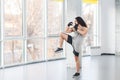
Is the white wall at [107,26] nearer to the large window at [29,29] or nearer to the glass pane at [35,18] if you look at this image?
the large window at [29,29]

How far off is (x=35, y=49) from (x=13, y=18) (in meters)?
2.08

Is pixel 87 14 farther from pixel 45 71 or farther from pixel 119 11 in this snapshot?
pixel 45 71

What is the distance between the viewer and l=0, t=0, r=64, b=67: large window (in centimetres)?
1208

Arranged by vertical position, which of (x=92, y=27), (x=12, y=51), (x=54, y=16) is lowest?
(x=12, y=51)

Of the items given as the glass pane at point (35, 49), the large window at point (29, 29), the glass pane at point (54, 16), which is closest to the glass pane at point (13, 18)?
the large window at point (29, 29)

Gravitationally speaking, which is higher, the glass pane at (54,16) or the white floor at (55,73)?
the glass pane at (54,16)

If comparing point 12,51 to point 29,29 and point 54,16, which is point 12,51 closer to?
point 29,29

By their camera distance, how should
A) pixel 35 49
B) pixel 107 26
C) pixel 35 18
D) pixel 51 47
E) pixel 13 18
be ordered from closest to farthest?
pixel 13 18 → pixel 35 18 → pixel 35 49 → pixel 51 47 → pixel 107 26

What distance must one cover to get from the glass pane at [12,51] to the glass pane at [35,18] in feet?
2.66

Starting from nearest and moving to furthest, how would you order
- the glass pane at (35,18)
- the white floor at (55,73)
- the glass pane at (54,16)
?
the white floor at (55,73)
the glass pane at (35,18)
the glass pane at (54,16)

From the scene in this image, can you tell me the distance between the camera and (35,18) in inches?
536

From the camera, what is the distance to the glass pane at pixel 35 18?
43.3 feet

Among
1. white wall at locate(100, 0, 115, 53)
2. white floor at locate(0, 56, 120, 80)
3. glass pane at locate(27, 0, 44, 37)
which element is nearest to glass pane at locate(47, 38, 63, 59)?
glass pane at locate(27, 0, 44, 37)

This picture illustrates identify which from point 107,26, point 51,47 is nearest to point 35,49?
point 51,47
